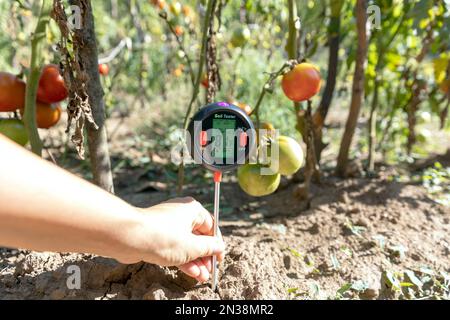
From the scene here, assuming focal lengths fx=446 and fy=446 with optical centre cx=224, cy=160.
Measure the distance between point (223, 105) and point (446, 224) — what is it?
1086 millimetres

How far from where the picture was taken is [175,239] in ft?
2.89

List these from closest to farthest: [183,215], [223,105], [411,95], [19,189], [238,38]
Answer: [19,189] → [183,215] → [223,105] → [238,38] → [411,95]

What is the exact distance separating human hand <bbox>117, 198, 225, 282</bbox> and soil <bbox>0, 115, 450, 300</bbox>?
145mm

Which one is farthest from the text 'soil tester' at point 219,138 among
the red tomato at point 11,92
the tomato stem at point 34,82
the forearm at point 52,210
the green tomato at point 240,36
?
the green tomato at point 240,36

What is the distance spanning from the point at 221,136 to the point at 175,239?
0.97ft

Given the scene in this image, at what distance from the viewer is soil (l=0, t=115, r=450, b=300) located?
112 cm

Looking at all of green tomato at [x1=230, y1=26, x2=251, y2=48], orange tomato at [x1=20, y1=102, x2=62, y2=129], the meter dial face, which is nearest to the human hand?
the meter dial face

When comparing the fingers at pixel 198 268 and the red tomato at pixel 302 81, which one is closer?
the fingers at pixel 198 268

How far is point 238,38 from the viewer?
2.19 meters

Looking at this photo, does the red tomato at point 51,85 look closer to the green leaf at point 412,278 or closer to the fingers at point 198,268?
the fingers at point 198,268

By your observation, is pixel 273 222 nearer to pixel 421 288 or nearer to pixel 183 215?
pixel 421 288

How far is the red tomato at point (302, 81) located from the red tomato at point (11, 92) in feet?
2.73

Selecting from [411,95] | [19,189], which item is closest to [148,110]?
[411,95]

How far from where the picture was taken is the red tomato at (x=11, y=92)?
4.49ft
